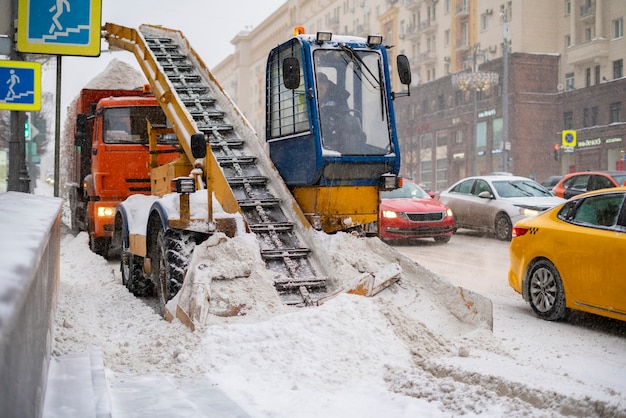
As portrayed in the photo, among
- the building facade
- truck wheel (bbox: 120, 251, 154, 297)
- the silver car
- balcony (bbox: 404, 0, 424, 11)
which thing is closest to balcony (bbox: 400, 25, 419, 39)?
the building facade

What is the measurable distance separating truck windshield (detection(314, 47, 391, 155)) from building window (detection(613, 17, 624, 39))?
42.6 m

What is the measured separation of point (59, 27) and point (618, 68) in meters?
42.3

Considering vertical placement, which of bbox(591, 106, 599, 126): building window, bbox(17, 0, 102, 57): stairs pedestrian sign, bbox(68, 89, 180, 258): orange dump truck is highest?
bbox(591, 106, 599, 126): building window

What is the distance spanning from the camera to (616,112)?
45312 millimetres

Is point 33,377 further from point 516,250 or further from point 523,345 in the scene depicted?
point 516,250

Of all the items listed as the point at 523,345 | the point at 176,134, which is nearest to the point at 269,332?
the point at 523,345

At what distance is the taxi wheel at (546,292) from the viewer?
8102 mm

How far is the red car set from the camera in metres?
16.5

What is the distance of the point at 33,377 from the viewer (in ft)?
7.88

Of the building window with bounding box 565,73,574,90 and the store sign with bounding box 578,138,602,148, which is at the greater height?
the building window with bounding box 565,73,574,90

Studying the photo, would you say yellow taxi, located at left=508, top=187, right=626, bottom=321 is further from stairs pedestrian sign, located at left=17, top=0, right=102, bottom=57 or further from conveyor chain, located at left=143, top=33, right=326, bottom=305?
stairs pedestrian sign, located at left=17, top=0, right=102, bottom=57

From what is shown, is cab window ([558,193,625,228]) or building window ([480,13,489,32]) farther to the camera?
building window ([480,13,489,32])

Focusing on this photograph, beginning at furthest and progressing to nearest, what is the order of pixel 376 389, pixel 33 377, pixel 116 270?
pixel 116 270 < pixel 376 389 < pixel 33 377

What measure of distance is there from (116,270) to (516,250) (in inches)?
283
